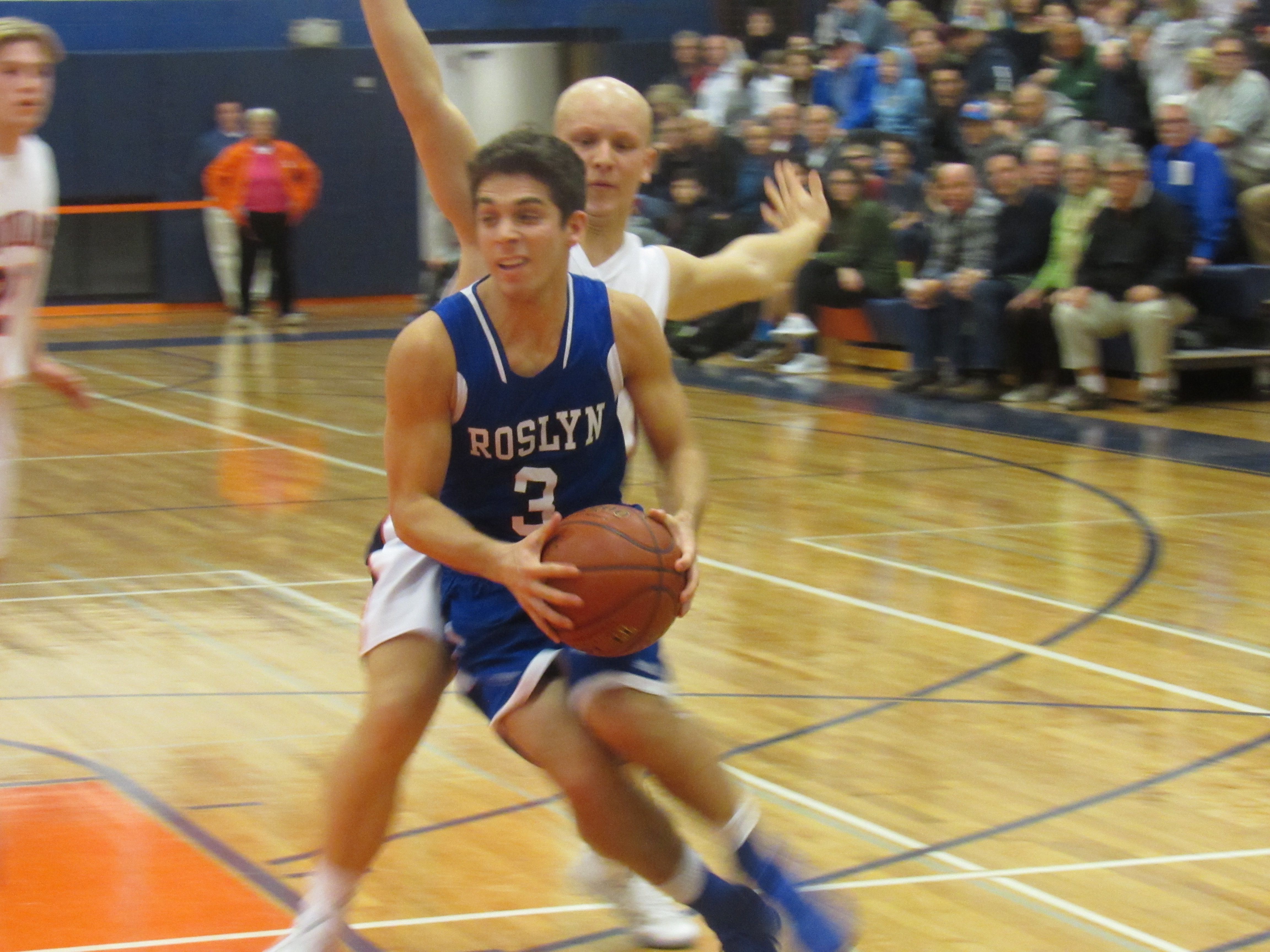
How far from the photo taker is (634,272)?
3404 millimetres

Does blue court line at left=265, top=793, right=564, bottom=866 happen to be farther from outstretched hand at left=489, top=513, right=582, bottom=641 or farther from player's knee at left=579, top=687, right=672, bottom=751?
outstretched hand at left=489, top=513, right=582, bottom=641

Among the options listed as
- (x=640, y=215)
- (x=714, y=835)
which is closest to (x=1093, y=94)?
(x=640, y=215)

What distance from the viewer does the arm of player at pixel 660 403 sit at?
2955 millimetres

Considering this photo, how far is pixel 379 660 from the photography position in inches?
115

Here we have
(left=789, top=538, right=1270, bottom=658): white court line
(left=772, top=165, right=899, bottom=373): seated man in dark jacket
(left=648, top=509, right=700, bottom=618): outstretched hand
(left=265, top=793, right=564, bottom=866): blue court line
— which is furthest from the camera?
(left=772, top=165, right=899, bottom=373): seated man in dark jacket

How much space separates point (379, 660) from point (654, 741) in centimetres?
51

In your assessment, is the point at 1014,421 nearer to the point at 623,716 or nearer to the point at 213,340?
the point at 623,716

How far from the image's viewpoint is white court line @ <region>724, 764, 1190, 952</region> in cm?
309

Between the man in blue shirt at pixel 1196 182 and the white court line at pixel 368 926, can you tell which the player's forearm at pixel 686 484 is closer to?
the white court line at pixel 368 926

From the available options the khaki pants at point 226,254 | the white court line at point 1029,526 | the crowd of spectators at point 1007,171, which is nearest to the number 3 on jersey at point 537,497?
→ the white court line at point 1029,526

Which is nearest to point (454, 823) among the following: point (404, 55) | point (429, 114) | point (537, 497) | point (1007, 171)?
point (537, 497)

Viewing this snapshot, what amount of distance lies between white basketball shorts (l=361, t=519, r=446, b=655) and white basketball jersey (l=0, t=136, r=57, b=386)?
132 centimetres

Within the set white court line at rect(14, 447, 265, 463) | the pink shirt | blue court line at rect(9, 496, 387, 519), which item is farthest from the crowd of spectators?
the pink shirt

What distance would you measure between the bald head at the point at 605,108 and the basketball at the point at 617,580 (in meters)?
0.88
